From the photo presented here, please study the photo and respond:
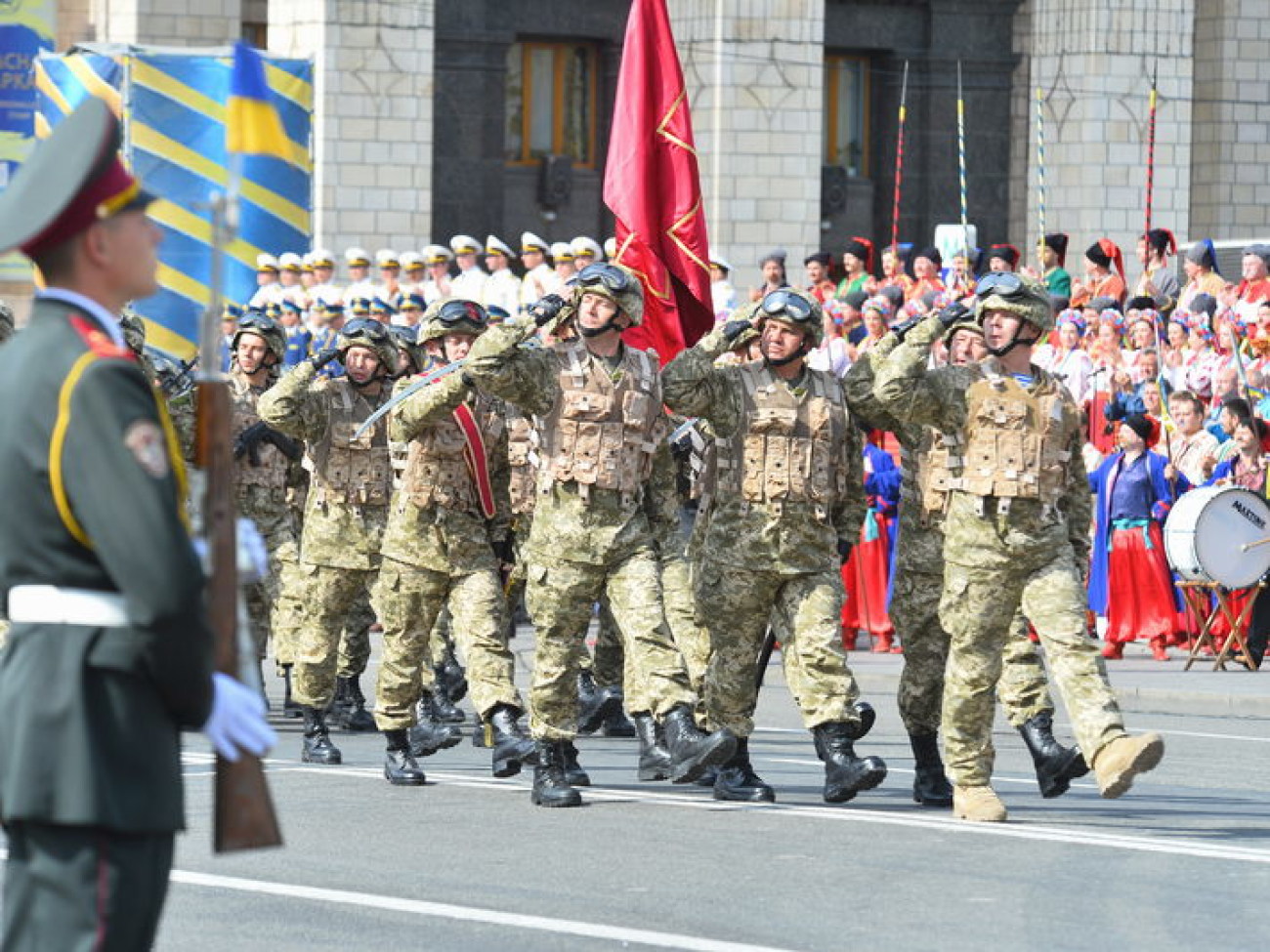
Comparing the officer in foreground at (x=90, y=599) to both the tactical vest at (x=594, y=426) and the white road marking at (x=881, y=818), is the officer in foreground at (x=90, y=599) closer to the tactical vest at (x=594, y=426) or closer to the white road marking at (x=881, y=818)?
the white road marking at (x=881, y=818)

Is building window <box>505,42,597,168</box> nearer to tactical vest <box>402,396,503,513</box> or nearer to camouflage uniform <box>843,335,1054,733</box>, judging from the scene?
tactical vest <box>402,396,503,513</box>

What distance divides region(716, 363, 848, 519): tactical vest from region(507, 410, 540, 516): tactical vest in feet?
5.23

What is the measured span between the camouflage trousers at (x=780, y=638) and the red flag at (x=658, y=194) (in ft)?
9.84

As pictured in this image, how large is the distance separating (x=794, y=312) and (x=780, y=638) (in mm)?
1290

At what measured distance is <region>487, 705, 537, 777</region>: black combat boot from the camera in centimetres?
1191

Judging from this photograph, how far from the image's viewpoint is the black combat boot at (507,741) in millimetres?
11906

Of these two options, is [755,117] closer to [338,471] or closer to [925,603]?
[338,471]

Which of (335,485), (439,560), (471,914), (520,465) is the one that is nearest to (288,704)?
(335,485)

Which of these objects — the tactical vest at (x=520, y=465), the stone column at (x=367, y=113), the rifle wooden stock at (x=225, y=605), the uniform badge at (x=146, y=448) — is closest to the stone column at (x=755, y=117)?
the stone column at (x=367, y=113)

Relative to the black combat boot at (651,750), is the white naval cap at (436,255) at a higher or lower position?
higher

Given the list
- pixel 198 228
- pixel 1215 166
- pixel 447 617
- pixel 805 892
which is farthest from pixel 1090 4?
pixel 805 892

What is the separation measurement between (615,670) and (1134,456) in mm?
5775

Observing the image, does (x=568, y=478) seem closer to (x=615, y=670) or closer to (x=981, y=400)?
(x=981, y=400)

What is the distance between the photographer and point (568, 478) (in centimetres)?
1177
